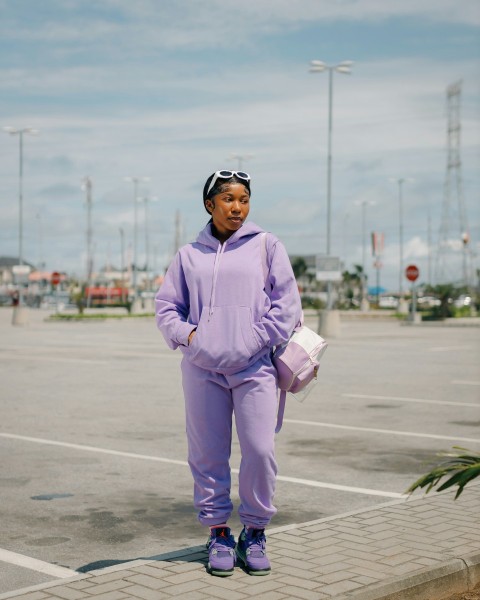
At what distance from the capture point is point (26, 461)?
873cm

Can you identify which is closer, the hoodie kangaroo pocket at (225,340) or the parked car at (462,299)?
the hoodie kangaroo pocket at (225,340)

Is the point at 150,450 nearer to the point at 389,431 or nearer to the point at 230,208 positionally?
the point at 389,431

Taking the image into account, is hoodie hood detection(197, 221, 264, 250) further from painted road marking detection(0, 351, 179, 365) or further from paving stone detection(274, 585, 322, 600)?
painted road marking detection(0, 351, 179, 365)

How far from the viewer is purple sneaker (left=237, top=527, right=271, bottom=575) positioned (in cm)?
468

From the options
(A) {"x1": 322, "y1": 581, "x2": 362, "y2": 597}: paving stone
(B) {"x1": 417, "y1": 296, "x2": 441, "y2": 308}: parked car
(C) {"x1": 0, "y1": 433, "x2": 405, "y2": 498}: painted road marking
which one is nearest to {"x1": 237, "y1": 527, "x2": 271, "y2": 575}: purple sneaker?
(A) {"x1": 322, "y1": 581, "x2": 362, "y2": 597}: paving stone

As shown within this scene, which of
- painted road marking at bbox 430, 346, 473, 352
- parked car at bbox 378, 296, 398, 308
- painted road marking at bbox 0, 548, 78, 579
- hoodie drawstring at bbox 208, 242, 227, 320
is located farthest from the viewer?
A: parked car at bbox 378, 296, 398, 308

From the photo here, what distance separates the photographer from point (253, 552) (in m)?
4.71

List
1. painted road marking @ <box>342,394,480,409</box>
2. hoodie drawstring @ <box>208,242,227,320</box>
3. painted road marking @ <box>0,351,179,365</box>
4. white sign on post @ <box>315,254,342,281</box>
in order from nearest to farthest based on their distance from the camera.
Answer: hoodie drawstring @ <box>208,242,227,320</box>
painted road marking @ <box>342,394,480,409</box>
painted road marking @ <box>0,351,179,365</box>
white sign on post @ <box>315,254,342,281</box>

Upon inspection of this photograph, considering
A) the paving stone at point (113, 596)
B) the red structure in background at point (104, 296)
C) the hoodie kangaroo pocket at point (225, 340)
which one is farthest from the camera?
the red structure in background at point (104, 296)

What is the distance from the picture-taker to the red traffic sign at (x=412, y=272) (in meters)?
44.4

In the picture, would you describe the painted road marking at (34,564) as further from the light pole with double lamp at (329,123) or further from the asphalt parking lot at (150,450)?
the light pole with double lamp at (329,123)

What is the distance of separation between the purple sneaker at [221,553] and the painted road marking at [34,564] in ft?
2.93

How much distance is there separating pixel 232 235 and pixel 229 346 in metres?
0.57

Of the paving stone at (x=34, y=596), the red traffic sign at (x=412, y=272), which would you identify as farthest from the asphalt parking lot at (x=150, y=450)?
the red traffic sign at (x=412, y=272)
